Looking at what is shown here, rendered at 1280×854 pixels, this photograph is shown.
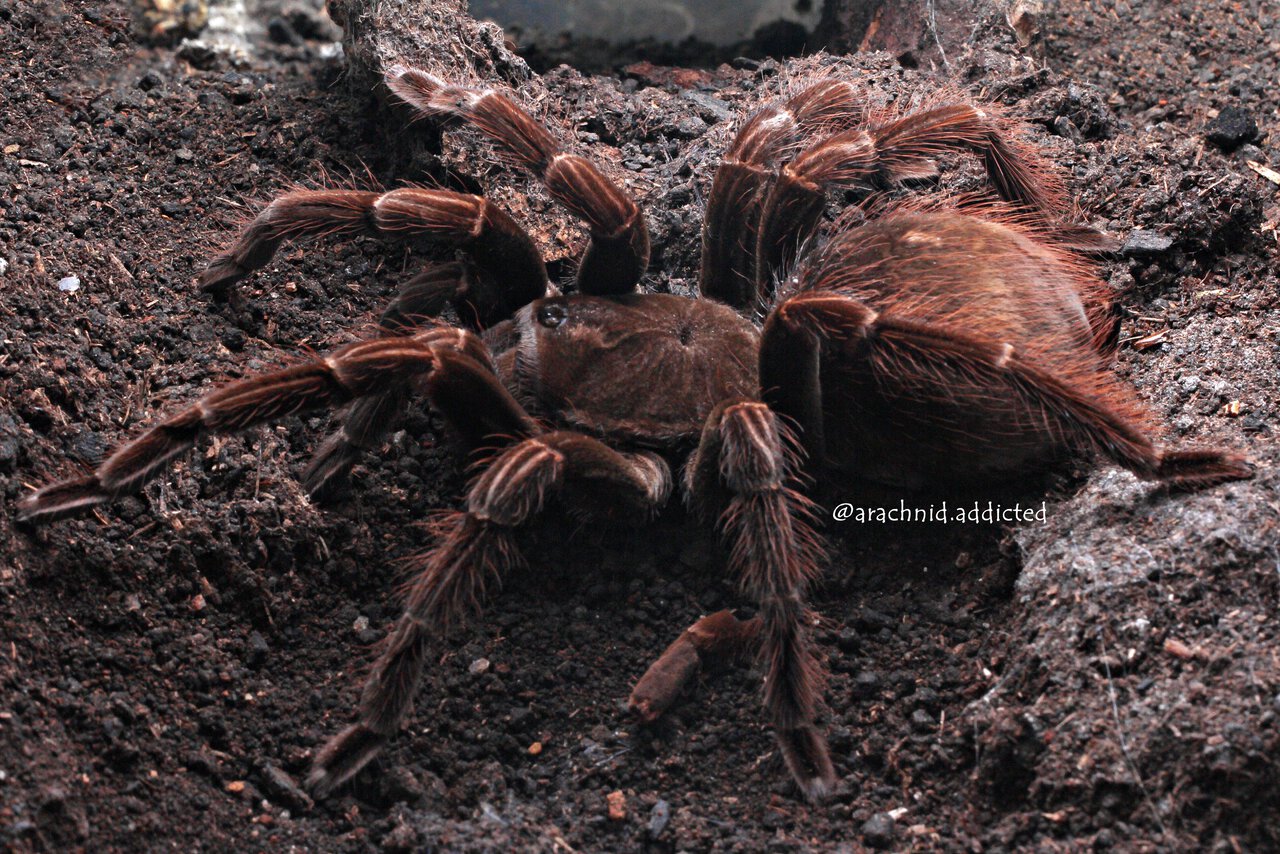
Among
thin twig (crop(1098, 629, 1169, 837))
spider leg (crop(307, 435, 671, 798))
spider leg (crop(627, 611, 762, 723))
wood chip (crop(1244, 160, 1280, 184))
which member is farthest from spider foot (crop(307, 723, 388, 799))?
wood chip (crop(1244, 160, 1280, 184))

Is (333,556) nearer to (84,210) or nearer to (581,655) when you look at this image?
(581,655)

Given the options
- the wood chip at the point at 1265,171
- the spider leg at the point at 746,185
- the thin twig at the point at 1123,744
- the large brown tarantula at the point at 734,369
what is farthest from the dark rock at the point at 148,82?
the wood chip at the point at 1265,171

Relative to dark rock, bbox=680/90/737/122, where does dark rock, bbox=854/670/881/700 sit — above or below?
below

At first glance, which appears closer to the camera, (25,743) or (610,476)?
(25,743)

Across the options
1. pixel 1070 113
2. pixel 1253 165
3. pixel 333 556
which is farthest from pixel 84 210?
pixel 1253 165

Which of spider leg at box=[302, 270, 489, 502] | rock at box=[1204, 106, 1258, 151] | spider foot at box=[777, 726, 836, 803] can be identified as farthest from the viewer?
rock at box=[1204, 106, 1258, 151]

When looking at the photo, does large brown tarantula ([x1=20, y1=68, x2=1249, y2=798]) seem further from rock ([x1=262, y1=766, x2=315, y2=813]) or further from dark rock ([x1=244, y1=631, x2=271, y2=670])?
dark rock ([x1=244, y1=631, x2=271, y2=670])
